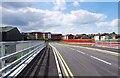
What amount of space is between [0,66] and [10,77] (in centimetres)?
65

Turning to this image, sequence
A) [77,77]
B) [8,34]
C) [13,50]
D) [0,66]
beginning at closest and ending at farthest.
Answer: [0,66] < [77,77] < [13,50] < [8,34]

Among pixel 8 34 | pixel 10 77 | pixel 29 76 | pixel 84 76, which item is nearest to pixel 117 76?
pixel 84 76

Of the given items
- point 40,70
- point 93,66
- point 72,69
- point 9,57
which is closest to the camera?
point 9,57

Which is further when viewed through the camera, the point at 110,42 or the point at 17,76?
the point at 110,42

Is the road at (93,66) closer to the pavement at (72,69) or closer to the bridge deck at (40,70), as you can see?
the pavement at (72,69)

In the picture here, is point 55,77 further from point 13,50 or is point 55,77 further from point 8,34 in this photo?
point 8,34

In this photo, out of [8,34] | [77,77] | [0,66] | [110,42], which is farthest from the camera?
[8,34]

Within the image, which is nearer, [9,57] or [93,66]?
[9,57]

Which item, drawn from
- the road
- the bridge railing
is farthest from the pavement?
the bridge railing

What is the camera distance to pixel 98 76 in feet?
34.3

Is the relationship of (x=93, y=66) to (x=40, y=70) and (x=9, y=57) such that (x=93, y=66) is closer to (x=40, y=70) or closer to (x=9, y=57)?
(x=40, y=70)

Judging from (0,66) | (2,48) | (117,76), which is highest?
(2,48)

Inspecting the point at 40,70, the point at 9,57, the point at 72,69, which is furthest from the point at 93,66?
the point at 9,57

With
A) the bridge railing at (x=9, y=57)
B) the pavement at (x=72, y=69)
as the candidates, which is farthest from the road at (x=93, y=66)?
the bridge railing at (x=9, y=57)
